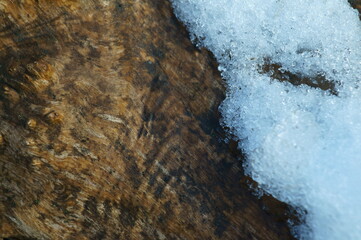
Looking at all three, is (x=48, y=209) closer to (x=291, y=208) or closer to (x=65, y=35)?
(x=65, y=35)

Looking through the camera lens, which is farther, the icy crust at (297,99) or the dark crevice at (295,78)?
the dark crevice at (295,78)

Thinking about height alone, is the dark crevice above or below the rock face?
above

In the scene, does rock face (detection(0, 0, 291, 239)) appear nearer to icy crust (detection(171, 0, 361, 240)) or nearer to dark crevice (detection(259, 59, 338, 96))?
icy crust (detection(171, 0, 361, 240))

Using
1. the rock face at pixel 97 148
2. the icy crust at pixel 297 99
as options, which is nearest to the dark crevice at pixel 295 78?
the icy crust at pixel 297 99

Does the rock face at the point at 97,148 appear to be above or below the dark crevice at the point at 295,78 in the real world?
below

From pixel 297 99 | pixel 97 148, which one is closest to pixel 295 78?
pixel 297 99

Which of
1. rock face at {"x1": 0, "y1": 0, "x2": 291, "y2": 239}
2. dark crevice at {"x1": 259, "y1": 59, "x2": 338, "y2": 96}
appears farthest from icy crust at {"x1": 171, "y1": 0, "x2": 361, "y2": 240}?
rock face at {"x1": 0, "y1": 0, "x2": 291, "y2": 239}

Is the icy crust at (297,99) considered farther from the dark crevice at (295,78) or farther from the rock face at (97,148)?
the rock face at (97,148)
